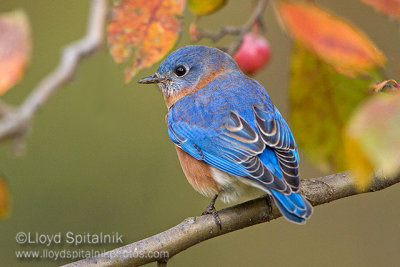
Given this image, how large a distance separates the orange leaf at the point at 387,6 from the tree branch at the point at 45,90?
0.65 meters

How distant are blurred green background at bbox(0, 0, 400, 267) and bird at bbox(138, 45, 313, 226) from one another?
3.17 ft

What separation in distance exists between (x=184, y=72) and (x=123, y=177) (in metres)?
1.62

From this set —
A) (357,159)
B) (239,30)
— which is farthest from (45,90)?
(239,30)

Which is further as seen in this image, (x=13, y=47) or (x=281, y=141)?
(x=281, y=141)

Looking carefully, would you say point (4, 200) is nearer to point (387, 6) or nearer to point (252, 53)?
point (387, 6)

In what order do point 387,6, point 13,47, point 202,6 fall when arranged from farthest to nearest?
point 202,6, point 387,6, point 13,47

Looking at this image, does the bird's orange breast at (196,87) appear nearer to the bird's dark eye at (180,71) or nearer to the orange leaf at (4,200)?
the bird's dark eye at (180,71)

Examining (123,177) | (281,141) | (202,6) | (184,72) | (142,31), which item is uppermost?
(123,177)

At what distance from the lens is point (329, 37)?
→ 3.96ft

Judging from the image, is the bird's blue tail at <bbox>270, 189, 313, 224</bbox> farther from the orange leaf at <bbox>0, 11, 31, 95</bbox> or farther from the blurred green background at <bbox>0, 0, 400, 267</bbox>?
the blurred green background at <bbox>0, 0, 400, 267</bbox>

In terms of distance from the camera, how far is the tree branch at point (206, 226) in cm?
210

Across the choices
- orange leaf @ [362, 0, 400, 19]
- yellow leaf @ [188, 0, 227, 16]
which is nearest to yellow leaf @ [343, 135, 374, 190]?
orange leaf @ [362, 0, 400, 19]

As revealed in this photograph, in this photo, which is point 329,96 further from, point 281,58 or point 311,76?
point 281,58

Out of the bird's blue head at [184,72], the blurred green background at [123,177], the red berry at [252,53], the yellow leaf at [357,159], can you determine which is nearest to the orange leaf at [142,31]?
the yellow leaf at [357,159]
